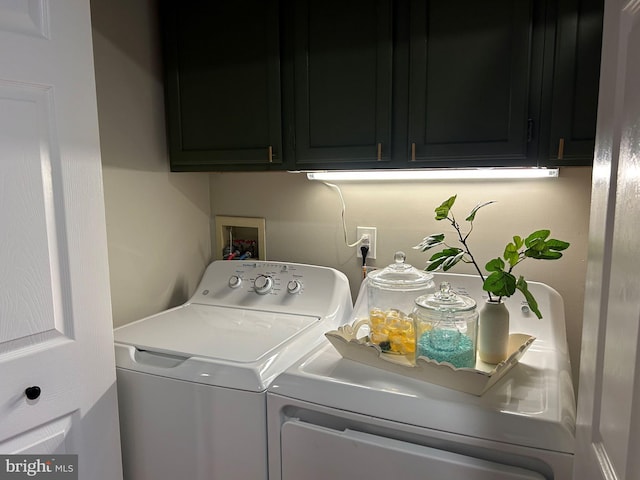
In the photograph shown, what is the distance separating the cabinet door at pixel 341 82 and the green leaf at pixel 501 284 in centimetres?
51

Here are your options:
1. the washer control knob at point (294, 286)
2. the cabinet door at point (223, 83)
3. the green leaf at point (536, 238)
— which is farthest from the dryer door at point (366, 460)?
the cabinet door at point (223, 83)

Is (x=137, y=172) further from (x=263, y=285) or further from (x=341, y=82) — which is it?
(x=341, y=82)

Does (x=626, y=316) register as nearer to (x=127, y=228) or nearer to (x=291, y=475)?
(x=291, y=475)

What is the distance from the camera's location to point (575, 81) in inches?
47.1

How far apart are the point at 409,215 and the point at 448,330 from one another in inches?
25.2

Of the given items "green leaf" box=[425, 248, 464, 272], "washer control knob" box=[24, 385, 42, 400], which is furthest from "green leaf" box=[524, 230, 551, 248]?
"washer control knob" box=[24, 385, 42, 400]

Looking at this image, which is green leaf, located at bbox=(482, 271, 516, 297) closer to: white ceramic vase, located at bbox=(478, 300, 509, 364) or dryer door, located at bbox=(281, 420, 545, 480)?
white ceramic vase, located at bbox=(478, 300, 509, 364)

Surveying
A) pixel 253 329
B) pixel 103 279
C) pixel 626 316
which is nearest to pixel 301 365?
pixel 253 329

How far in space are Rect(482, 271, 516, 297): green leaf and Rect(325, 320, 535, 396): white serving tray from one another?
170 mm

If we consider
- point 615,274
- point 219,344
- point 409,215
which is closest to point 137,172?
point 219,344

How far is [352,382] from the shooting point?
114cm

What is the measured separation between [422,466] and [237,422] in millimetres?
A: 475

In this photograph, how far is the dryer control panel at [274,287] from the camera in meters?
1.68

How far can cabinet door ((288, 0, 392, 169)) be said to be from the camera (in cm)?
140
